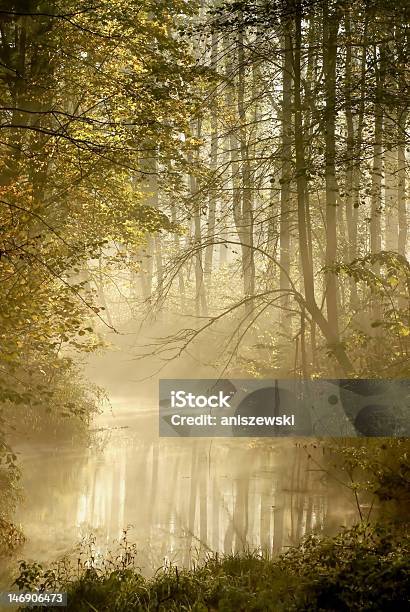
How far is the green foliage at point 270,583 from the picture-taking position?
5.86m

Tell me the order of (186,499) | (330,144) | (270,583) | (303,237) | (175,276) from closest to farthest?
1. (270,583)
2. (303,237)
3. (186,499)
4. (330,144)
5. (175,276)

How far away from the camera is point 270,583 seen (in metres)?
7.05

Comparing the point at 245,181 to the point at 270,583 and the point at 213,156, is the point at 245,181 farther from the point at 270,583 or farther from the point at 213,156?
the point at 213,156

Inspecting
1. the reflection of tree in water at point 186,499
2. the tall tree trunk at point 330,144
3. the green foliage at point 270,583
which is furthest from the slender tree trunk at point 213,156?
the green foliage at point 270,583

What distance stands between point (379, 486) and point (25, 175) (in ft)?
25.8

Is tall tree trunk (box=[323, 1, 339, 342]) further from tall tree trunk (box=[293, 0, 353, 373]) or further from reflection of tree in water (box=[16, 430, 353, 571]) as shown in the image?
reflection of tree in water (box=[16, 430, 353, 571])

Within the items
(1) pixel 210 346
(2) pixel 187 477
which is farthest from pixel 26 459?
(1) pixel 210 346

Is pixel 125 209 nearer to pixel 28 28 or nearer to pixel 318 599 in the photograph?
pixel 28 28

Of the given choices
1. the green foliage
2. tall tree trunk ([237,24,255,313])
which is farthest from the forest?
tall tree trunk ([237,24,255,313])

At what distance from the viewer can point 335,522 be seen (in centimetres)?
1037

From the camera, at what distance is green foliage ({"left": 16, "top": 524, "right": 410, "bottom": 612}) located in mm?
5859

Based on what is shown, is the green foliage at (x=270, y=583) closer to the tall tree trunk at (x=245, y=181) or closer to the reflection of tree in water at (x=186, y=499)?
the reflection of tree in water at (x=186, y=499)

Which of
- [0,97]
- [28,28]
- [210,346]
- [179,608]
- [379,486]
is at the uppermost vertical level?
[28,28]

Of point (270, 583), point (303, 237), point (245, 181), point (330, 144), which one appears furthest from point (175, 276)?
point (270, 583)
